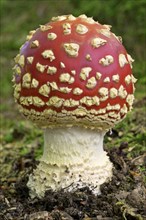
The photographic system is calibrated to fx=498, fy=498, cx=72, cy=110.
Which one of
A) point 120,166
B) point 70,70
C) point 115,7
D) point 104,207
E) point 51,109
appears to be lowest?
point 104,207

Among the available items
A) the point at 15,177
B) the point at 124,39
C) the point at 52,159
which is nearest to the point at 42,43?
the point at 52,159

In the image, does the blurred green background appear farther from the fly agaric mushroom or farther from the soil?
the fly agaric mushroom

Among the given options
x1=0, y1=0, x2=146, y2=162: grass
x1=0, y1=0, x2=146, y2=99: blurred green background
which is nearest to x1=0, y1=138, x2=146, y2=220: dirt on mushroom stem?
x1=0, y1=0, x2=146, y2=162: grass

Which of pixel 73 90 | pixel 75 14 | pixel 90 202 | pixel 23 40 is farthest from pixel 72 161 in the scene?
pixel 23 40

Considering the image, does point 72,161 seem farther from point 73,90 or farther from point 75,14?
point 75,14

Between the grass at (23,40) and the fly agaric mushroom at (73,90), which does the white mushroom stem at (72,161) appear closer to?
the fly agaric mushroom at (73,90)

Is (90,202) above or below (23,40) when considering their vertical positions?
below

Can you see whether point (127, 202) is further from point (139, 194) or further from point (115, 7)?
point (115, 7)
